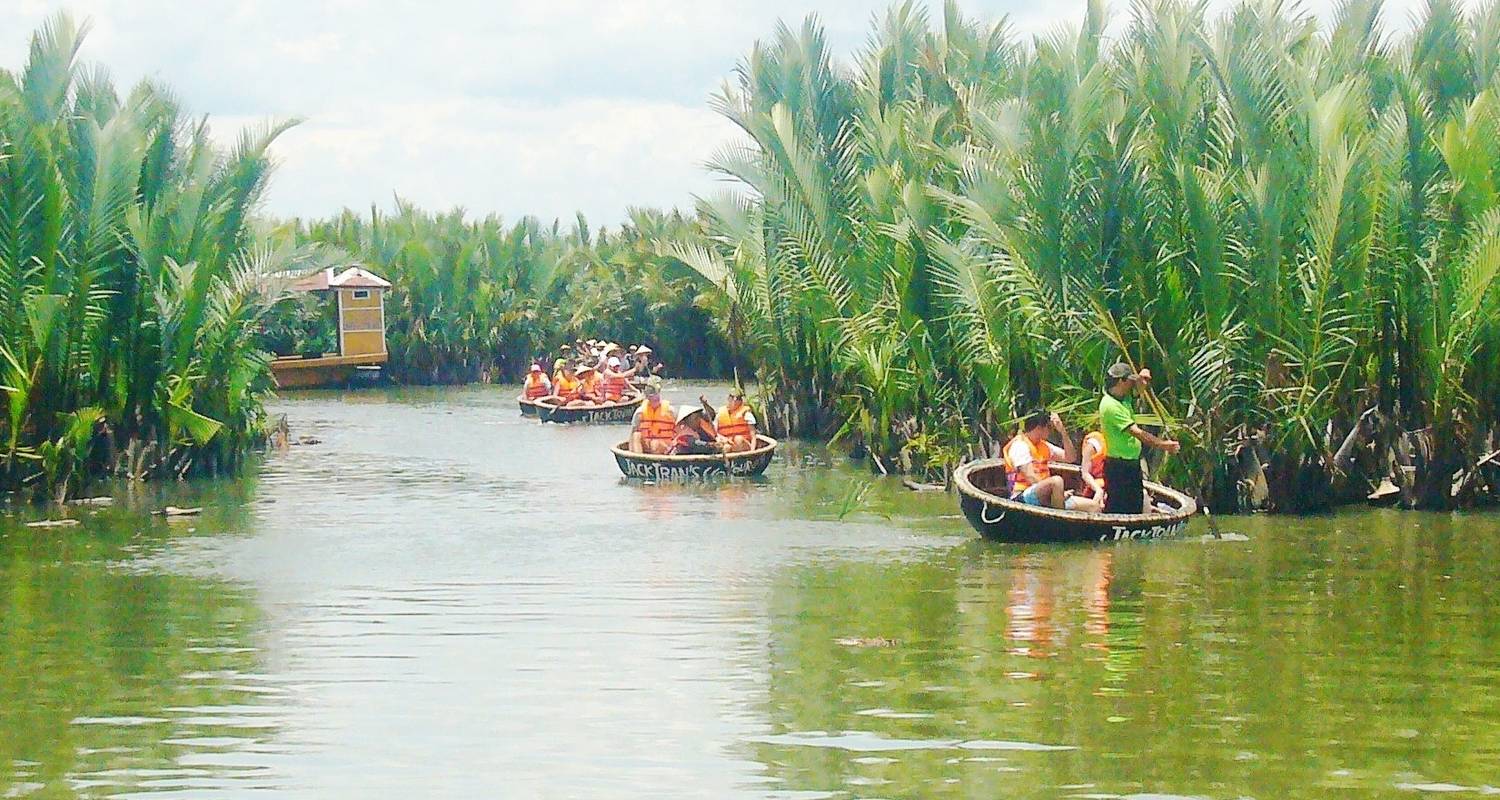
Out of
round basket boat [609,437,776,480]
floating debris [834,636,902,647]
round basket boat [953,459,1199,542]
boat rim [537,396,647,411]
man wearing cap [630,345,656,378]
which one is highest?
man wearing cap [630,345,656,378]

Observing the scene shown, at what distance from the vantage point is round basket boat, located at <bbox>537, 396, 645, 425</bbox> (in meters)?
37.0

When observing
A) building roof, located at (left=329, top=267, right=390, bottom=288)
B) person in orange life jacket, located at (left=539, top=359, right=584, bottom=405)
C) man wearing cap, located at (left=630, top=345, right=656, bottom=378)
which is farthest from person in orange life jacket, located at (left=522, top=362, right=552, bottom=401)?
building roof, located at (left=329, top=267, right=390, bottom=288)

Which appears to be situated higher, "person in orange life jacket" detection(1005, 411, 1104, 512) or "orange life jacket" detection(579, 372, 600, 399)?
"orange life jacket" detection(579, 372, 600, 399)

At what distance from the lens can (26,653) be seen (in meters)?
12.9

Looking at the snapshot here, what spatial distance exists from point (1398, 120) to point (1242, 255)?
1.87 meters

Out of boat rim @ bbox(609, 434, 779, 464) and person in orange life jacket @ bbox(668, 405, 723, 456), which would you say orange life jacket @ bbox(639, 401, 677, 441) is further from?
boat rim @ bbox(609, 434, 779, 464)

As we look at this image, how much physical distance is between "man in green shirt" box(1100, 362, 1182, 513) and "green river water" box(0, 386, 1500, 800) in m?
0.65

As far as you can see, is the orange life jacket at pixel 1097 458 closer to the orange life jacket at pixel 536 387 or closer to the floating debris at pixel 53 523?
the floating debris at pixel 53 523

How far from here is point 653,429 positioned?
26031 mm

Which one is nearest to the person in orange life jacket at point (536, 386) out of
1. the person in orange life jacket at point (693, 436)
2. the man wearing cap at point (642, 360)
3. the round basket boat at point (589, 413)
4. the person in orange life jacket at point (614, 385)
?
the round basket boat at point (589, 413)

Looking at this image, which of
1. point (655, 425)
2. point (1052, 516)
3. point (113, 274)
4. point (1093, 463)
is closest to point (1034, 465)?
point (1093, 463)

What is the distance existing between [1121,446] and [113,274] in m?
11.5

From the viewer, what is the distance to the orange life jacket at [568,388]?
37844 millimetres

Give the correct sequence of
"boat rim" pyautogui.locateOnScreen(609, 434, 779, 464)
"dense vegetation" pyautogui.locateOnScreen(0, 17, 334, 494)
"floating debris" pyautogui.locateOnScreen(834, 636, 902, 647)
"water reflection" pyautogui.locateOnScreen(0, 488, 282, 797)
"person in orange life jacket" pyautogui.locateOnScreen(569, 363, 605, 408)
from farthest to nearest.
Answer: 1. "person in orange life jacket" pyautogui.locateOnScreen(569, 363, 605, 408)
2. "boat rim" pyautogui.locateOnScreen(609, 434, 779, 464)
3. "dense vegetation" pyautogui.locateOnScreen(0, 17, 334, 494)
4. "floating debris" pyautogui.locateOnScreen(834, 636, 902, 647)
5. "water reflection" pyautogui.locateOnScreen(0, 488, 282, 797)
